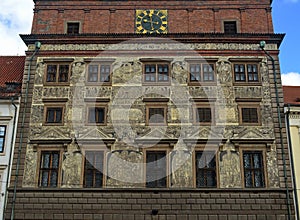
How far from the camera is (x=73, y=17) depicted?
23766mm

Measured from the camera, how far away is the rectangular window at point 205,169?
66.3 ft

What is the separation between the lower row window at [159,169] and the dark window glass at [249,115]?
160 centimetres

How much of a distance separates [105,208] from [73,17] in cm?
1058

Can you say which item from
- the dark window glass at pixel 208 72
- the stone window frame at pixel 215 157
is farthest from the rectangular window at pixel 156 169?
the dark window glass at pixel 208 72

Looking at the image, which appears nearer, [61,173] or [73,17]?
[61,173]

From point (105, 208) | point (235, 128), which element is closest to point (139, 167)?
point (105, 208)

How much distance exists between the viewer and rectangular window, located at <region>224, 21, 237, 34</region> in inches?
919

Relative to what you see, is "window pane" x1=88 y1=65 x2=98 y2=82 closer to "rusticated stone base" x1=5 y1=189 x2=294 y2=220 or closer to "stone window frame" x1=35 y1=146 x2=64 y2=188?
"stone window frame" x1=35 y1=146 x2=64 y2=188

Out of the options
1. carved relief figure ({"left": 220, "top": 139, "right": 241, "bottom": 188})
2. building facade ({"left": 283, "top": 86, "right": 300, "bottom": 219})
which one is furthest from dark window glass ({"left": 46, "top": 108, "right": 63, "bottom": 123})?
building facade ({"left": 283, "top": 86, "right": 300, "bottom": 219})

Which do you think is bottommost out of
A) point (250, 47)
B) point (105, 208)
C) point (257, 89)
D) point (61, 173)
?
point (105, 208)

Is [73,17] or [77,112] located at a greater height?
[73,17]

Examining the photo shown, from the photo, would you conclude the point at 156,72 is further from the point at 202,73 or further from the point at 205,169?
the point at 205,169

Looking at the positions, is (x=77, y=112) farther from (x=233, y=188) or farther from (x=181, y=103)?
(x=233, y=188)

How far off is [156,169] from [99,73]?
5.77m
